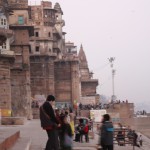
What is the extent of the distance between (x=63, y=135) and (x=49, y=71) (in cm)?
6159

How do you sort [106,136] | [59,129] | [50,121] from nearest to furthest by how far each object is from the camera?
[50,121] → [106,136] → [59,129]

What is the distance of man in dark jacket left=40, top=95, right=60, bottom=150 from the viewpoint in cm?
1512

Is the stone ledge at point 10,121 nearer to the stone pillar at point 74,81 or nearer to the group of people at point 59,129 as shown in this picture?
the group of people at point 59,129

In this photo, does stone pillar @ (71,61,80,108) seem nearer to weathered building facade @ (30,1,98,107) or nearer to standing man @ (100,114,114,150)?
weathered building facade @ (30,1,98,107)

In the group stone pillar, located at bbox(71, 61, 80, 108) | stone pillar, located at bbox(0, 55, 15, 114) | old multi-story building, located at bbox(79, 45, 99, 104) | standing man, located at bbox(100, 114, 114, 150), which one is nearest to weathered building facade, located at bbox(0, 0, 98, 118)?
stone pillar, located at bbox(71, 61, 80, 108)

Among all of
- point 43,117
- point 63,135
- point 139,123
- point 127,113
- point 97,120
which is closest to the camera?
point 43,117

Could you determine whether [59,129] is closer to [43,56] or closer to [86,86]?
[43,56]

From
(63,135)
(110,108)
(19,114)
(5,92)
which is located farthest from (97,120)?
(63,135)

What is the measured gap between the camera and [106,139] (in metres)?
15.9

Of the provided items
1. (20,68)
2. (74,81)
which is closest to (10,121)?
(20,68)

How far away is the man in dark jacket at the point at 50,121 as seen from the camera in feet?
49.6

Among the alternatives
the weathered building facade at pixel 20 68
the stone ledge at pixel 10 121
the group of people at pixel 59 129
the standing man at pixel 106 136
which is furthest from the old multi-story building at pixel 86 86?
the standing man at pixel 106 136

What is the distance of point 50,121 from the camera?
49.8 feet

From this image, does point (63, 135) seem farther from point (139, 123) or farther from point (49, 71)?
point (49, 71)
